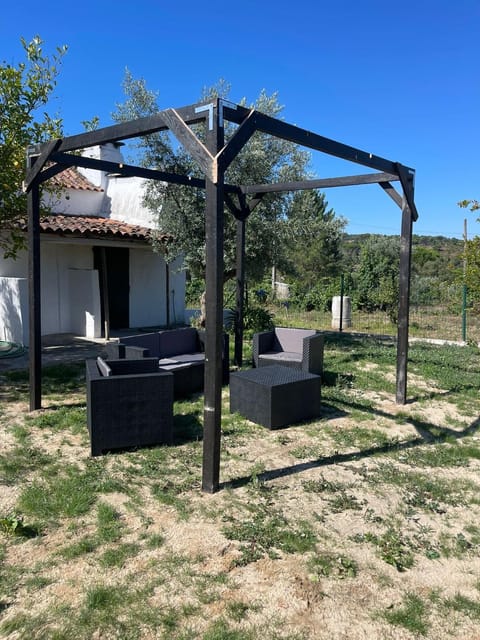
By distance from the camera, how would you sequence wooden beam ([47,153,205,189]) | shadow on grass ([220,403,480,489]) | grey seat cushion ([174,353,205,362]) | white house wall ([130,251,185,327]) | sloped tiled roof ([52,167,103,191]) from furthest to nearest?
sloped tiled roof ([52,167,103,191]) → white house wall ([130,251,185,327]) → grey seat cushion ([174,353,205,362]) → wooden beam ([47,153,205,189]) → shadow on grass ([220,403,480,489])

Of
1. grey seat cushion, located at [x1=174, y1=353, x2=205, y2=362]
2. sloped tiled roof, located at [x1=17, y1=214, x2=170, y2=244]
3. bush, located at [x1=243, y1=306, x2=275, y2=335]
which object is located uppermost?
sloped tiled roof, located at [x1=17, y1=214, x2=170, y2=244]

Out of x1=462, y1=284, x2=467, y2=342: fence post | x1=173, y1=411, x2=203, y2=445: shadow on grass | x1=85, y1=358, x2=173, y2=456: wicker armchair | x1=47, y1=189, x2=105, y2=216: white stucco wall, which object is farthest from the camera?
x1=47, y1=189, x2=105, y2=216: white stucco wall

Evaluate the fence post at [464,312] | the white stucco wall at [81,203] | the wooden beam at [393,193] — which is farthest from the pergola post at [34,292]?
the fence post at [464,312]

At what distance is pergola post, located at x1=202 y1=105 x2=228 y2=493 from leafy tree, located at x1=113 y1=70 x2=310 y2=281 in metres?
6.58

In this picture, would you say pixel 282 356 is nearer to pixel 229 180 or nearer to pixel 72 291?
pixel 229 180

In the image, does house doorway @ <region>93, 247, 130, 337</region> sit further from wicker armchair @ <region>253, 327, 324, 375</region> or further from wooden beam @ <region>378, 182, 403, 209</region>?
wooden beam @ <region>378, 182, 403, 209</region>

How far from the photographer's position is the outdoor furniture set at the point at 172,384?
4508 millimetres

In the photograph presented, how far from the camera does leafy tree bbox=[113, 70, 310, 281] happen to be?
33.2ft

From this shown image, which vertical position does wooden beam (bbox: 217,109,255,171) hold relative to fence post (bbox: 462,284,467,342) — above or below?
above

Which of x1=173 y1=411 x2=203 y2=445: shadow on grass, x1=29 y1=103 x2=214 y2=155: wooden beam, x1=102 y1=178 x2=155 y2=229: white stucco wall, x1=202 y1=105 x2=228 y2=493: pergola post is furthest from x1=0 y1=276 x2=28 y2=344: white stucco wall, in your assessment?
x1=202 y1=105 x2=228 y2=493: pergola post

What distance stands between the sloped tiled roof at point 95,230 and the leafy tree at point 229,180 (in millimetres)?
813

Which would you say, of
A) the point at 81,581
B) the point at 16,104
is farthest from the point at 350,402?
the point at 16,104

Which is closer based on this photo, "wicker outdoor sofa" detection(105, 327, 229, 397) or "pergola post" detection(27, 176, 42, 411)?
"pergola post" detection(27, 176, 42, 411)

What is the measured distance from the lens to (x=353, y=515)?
140 inches
